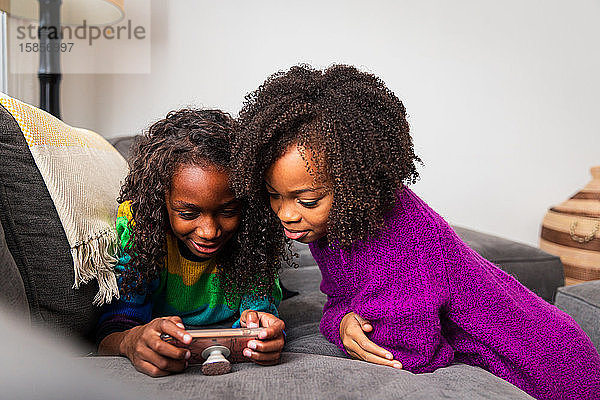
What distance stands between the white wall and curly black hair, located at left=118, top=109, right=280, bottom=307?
1593 millimetres

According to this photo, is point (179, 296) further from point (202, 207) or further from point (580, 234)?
point (580, 234)

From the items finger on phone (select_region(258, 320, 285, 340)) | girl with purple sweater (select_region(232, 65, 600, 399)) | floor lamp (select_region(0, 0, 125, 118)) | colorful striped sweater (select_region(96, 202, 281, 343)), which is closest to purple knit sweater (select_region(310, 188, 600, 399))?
girl with purple sweater (select_region(232, 65, 600, 399))

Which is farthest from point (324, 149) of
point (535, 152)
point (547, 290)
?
point (535, 152)

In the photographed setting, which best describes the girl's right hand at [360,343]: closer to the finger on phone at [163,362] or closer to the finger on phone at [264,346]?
the finger on phone at [264,346]

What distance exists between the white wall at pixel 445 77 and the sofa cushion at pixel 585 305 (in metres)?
1.50

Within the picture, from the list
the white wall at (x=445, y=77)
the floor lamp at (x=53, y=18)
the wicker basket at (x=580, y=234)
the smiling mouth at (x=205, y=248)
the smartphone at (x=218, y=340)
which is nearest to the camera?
the smartphone at (x=218, y=340)

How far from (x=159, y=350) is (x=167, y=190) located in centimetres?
32

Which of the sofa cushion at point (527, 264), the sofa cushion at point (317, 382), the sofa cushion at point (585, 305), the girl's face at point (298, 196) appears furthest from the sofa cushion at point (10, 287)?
the sofa cushion at point (527, 264)

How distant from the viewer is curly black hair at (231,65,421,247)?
847mm

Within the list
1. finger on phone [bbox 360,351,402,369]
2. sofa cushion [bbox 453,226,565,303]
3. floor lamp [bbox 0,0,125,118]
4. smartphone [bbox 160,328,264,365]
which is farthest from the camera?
floor lamp [bbox 0,0,125,118]

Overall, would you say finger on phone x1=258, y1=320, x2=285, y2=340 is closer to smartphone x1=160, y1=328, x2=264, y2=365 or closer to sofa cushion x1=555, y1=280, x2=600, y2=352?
smartphone x1=160, y1=328, x2=264, y2=365

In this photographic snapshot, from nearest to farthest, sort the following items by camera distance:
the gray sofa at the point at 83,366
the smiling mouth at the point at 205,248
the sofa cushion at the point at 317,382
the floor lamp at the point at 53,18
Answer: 1. the gray sofa at the point at 83,366
2. the sofa cushion at the point at 317,382
3. the smiling mouth at the point at 205,248
4. the floor lamp at the point at 53,18

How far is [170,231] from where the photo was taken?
1062 mm

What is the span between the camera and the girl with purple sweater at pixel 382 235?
2.82ft
